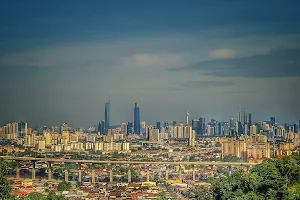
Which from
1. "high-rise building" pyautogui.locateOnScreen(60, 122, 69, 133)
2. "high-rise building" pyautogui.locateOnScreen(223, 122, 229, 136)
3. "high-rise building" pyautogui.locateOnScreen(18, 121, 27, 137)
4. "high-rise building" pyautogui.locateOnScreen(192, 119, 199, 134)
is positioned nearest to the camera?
"high-rise building" pyautogui.locateOnScreen(18, 121, 27, 137)

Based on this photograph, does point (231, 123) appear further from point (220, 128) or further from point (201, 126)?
point (201, 126)

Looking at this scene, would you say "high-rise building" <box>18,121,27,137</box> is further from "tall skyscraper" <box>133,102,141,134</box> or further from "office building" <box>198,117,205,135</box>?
"office building" <box>198,117,205,135</box>

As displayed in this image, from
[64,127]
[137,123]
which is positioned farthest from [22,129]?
[137,123]

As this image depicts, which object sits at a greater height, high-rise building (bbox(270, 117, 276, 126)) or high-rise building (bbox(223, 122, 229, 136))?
high-rise building (bbox(270, 117, 276, 126))

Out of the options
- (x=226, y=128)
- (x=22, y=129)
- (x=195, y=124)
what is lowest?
(x=22, y=129)

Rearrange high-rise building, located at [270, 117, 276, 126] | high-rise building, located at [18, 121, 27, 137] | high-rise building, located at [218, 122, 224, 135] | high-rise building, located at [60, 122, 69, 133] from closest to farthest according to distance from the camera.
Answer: high-rise building, located at [270, 117, 276, 126] → high-rise building, located at [18, 121, 27, 137] → high-rise building, located at [60, 122, 69, 133] → high-rise building, located at [218, 122, 224, 135]

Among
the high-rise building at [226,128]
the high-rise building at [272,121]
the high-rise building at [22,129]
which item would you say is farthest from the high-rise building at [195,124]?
the high-rise building at [22,129]

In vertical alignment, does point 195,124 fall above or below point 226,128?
above

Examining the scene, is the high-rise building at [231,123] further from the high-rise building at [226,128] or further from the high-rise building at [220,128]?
the high-rise building at [220,128]

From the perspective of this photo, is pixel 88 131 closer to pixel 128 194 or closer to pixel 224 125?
pixel 224 125

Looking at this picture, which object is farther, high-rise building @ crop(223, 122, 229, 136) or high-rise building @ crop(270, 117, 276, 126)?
high-rise building @ crop(223, 122, 229, 136)

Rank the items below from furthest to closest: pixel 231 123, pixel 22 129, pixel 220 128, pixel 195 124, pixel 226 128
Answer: pixel 195 124
pixel 220 128
pixel 226 128
pixel 231 123
pixel 22 129

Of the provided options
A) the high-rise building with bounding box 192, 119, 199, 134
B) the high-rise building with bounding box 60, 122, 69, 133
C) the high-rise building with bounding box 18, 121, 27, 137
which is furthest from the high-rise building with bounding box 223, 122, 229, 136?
the high-rise building with bounding box 18, 121, 27, 137
